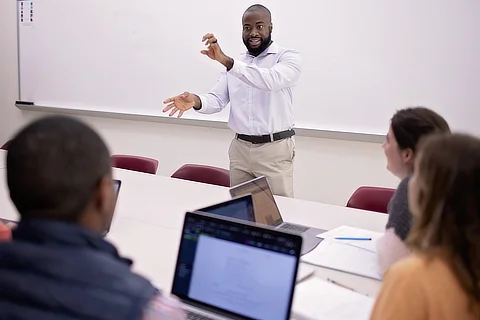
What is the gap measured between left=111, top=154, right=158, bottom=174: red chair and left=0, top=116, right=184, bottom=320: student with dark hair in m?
2.55

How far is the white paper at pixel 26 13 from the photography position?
5.04m

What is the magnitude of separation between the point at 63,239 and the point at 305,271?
106cm

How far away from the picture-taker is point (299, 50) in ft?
12.7

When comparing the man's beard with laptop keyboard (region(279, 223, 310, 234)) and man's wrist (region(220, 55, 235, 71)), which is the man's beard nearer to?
man's wrist (region(220, 55, 235, 71))

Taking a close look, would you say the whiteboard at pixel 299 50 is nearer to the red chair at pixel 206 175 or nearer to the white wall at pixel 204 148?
the white wall at pixel 204 148

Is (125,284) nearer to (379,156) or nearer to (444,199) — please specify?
(444,199)

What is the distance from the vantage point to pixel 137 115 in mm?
4617

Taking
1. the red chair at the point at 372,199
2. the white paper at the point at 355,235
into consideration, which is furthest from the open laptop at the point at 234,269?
the red chair at the point at 372,199

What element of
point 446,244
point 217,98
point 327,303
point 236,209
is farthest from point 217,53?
point 446,244

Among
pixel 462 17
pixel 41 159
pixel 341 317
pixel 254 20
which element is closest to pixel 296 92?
pixel 254 20

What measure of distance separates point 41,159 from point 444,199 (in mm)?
786

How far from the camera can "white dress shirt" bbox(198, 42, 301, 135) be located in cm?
311

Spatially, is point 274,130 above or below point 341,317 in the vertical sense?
above

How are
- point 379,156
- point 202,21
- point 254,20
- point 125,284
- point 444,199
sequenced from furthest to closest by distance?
point 202,21, point 379,156, point 254,20, point 444,199, point 125,284
